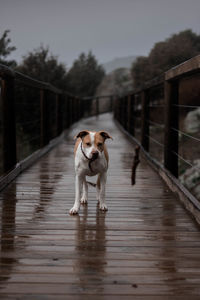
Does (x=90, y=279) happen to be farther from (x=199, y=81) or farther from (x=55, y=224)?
(x=199, y=81)

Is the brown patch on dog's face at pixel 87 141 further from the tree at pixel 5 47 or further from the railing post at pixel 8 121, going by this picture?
the tree at pixel 5 47

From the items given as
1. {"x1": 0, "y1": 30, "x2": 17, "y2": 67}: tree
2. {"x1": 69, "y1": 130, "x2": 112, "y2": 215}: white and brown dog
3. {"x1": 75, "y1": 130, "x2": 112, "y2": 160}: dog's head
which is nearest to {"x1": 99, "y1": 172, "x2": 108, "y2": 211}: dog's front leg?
{"x1": 69, "y1": 130, "x2": 112, "y2": 215}: white and brown dog

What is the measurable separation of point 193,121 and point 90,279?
15207mm

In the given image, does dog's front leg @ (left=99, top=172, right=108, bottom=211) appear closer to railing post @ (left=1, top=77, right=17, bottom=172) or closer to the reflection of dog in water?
the reflection of dog in water

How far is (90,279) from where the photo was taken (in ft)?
6.57

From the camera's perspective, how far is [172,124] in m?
4.40

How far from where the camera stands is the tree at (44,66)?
25094 mm

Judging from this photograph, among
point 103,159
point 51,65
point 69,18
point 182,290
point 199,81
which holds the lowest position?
point 182,290

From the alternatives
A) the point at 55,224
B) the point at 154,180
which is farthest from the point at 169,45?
the point at 55,224

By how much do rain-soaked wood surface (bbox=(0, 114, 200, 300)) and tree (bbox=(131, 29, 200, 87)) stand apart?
62.9 feet

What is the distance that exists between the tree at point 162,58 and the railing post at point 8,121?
60.6ft

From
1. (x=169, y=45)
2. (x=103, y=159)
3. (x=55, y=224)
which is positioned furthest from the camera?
(x=169, y=45)

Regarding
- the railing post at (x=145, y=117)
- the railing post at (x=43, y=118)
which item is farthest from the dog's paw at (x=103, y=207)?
the railing post at (x=43, y=118)

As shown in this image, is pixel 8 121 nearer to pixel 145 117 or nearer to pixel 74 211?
pixel 74 211
